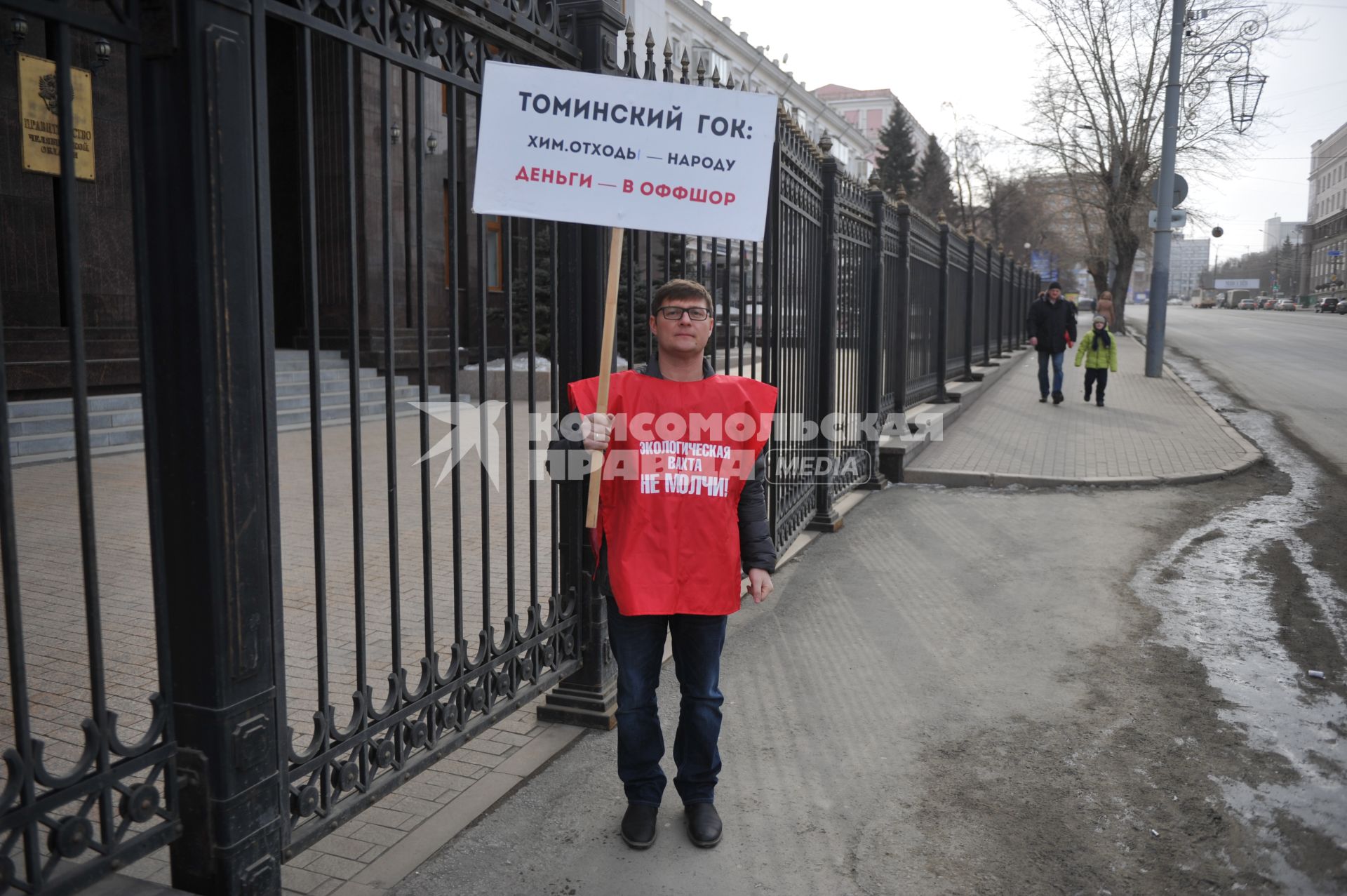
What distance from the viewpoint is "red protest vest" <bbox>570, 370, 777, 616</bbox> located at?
3266 millimetres

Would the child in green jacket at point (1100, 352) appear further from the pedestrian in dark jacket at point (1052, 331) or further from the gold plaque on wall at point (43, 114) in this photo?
the gold plaque on wall at point (43, 114)

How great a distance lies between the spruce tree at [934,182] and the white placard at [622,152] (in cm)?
6891

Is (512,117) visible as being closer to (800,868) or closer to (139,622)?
(800,868)

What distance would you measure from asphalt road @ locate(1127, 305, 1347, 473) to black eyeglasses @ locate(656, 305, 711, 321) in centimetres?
1018

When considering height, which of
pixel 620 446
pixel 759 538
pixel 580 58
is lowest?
pixel 759 538

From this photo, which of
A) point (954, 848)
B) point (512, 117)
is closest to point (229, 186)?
point (512, 117)

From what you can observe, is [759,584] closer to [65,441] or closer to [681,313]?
[681,313]

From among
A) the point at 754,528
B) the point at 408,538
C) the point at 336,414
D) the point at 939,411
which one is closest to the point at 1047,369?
the point at 939,411

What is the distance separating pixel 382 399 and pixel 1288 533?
11.9m

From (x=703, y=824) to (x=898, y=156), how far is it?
77209 millimetres

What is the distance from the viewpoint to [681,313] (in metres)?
3.24

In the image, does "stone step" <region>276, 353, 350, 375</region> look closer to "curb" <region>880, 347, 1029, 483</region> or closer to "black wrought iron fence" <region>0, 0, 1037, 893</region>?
"curb" <region>880, 347, 1029, 483</region>

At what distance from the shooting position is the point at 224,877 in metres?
2.63

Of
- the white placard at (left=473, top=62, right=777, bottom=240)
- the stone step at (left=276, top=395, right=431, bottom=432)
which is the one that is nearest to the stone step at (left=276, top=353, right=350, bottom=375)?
the stone step at (left=276, top=395, right=431, bottom=432)
